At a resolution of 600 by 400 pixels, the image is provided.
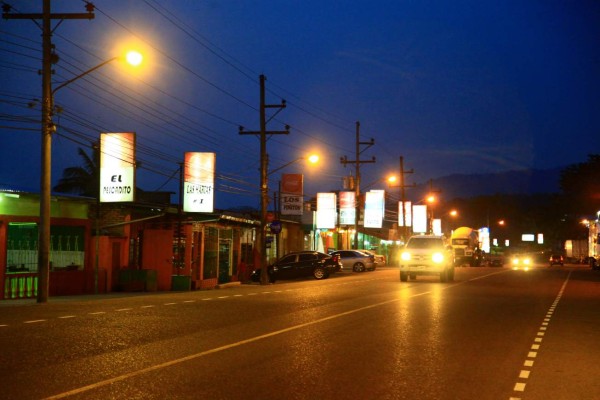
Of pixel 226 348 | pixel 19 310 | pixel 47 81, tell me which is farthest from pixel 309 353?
pixel 47 81

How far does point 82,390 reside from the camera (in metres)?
8.64

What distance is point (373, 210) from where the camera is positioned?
218ft

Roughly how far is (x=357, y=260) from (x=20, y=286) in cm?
3124

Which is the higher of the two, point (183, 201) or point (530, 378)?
point (183, 201)

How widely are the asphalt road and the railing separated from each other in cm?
543

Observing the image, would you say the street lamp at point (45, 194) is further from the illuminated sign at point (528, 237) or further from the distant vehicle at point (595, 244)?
the illuminated sign at point (528, 237)

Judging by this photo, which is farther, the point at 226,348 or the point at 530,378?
the point at 226,348

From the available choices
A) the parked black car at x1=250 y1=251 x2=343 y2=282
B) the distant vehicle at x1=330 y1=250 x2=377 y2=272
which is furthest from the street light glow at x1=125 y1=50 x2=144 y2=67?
the distant vehicle at x1=330 y1=250 x2=377 y2=272

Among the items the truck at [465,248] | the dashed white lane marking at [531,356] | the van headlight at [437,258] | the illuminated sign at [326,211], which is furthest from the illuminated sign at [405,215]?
the dashed white lane marking at [531,356]

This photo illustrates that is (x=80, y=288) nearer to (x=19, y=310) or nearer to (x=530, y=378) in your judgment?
(x=19, y=310)

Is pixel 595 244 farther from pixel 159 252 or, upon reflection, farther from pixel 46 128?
pixel 46 128

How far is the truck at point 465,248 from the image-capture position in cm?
7169

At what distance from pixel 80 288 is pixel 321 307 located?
1254 cm

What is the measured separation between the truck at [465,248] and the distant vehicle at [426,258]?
119 feet
